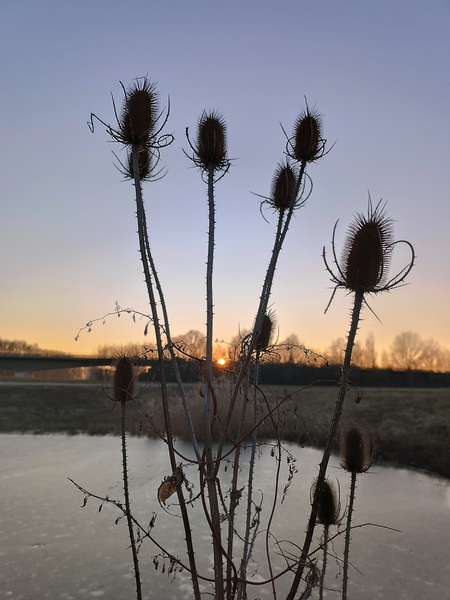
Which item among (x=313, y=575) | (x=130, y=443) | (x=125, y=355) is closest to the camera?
(x=313, y=575)

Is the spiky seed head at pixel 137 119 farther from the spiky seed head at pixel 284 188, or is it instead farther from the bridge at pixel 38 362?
the bridge at pixel 38 362

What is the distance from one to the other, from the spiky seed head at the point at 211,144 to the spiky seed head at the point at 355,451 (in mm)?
1971

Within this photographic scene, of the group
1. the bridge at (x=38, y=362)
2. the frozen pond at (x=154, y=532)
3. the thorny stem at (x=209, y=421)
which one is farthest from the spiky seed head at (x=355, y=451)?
the bridge at (x=38, y=362)

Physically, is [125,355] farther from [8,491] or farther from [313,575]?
[8,491]

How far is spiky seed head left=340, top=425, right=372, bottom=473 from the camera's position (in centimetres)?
305

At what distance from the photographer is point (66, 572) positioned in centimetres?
530

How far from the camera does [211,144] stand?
2.06 metres

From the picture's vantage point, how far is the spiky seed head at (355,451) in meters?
3.05

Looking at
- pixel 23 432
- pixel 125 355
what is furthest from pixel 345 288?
pixel 23 432

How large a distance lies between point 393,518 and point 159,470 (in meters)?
4.74

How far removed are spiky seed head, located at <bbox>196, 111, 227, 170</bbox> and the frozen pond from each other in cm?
254

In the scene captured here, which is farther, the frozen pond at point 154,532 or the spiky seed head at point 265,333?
the frozen pond at point 154,532

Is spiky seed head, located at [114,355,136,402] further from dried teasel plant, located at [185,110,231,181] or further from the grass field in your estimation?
the grass field

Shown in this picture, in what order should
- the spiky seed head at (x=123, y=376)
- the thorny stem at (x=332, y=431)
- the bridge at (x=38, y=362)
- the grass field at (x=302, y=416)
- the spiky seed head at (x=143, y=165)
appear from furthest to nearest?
the bridge at (x=38, y=362) < the grass field at (x=302, y=416) < the spiky seed head at (x=123, y=376) < the spiky seed head at (x=143, y=165) < the thorny stem at (x=332, y=431)
